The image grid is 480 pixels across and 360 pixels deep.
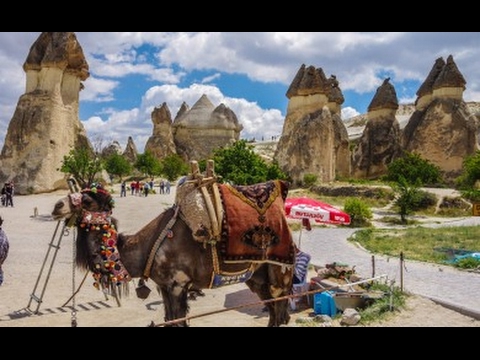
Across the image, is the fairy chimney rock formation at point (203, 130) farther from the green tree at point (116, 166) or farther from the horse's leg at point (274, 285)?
the horse's leg at point (274, 285)

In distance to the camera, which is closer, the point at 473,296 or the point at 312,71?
the point at 473,296

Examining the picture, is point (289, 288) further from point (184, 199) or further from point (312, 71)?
point (312, 71)

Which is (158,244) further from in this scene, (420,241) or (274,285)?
(420,241)

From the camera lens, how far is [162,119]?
57000mm

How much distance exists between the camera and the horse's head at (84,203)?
4.57 m

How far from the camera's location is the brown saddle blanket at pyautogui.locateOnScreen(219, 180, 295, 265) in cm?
480

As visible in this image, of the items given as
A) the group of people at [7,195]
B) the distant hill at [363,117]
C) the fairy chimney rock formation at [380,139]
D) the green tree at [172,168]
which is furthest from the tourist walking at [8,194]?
the distant hill at [363,117]

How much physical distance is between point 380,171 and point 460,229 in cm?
2754

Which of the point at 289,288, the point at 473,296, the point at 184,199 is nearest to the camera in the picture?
the point at 184,199

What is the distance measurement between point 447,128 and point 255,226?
38.7m

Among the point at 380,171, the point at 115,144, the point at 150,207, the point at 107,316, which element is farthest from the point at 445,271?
the point at 115,144

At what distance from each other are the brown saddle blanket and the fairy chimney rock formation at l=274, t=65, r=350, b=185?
31.4 metres

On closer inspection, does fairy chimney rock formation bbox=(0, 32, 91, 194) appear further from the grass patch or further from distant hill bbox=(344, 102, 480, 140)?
distant hill bbox=(344, 102, 480, 140)
